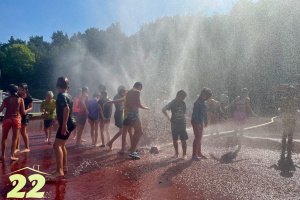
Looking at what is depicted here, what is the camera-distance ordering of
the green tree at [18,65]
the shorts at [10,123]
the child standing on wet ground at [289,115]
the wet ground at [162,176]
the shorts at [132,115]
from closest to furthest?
the wet ground at [162,176] → the shorts at [10,123] → the shorts at [132,115] → the child standing on wet ground at [289,115] → the green tree at [18,65]

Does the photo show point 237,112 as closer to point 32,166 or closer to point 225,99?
point 225,99

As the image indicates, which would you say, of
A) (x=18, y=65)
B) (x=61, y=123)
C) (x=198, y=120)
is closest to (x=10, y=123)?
(x=61, y=123)

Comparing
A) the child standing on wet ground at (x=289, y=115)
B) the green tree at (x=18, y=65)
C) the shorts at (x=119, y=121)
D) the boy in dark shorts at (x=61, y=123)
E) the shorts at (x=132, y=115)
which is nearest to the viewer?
the boy in dark shorts at (x=61, y=123)

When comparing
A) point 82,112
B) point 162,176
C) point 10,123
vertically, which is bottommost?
point 162,176

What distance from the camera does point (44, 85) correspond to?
4769cm

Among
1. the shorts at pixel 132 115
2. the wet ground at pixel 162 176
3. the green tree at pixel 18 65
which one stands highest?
the green tree at pixel 18 65

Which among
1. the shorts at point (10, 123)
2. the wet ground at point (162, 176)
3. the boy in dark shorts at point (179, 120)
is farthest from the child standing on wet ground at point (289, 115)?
the shorts at point (10, 123)

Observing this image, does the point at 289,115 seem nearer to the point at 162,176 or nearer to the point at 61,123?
the point at 162,176

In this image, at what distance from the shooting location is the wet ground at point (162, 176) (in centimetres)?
383

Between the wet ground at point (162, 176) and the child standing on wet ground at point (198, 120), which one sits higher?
the child standing on wet ground at point (198, 120)

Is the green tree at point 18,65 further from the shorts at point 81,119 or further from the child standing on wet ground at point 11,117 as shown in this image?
the child standing on wet ground at point 11,117

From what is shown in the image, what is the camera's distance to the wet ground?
3828mm

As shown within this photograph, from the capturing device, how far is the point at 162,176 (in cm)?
465

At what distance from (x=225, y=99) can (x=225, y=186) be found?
279 inches
